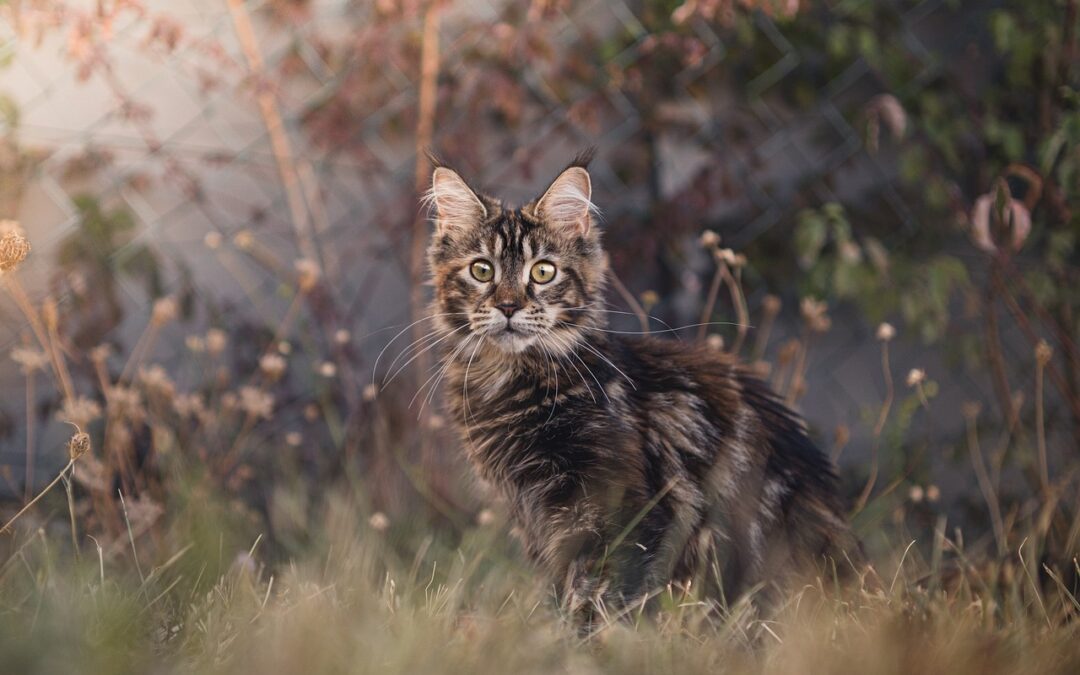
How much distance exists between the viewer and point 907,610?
1.76 meters

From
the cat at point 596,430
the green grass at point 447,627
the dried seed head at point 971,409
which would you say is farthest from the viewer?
the dried seed head at point 971,409

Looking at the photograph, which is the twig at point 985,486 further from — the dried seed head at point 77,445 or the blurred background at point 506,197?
the dried seed head at point 77,445

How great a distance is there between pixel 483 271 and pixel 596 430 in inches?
17.6

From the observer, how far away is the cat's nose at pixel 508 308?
2131mm

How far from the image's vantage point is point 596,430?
2059mm

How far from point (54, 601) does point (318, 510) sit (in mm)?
1368

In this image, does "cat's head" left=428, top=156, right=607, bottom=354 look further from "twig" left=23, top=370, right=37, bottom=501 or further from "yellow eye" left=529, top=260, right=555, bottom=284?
"twig" left=23, top=370, right=37, bottom=501

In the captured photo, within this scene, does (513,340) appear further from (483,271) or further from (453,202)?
(453,202)

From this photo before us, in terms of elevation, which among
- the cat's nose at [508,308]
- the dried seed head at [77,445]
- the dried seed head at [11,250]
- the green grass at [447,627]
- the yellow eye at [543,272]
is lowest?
the green grass at [447,627]

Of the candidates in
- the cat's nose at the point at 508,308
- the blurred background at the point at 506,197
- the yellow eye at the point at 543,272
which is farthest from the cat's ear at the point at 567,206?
the blurred background at the point at 506,197

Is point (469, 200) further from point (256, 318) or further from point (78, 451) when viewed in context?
point (256, 318)

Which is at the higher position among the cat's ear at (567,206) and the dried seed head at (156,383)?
the cat's ear at (567,206)

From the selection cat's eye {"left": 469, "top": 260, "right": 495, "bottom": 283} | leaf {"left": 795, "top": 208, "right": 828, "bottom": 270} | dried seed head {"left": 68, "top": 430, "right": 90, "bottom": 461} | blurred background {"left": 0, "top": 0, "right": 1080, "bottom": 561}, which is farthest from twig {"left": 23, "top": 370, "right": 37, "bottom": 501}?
leaf {"left": 795, "top": 208, "right": 828, "bottom": 270}

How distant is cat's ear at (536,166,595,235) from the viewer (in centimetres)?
219
